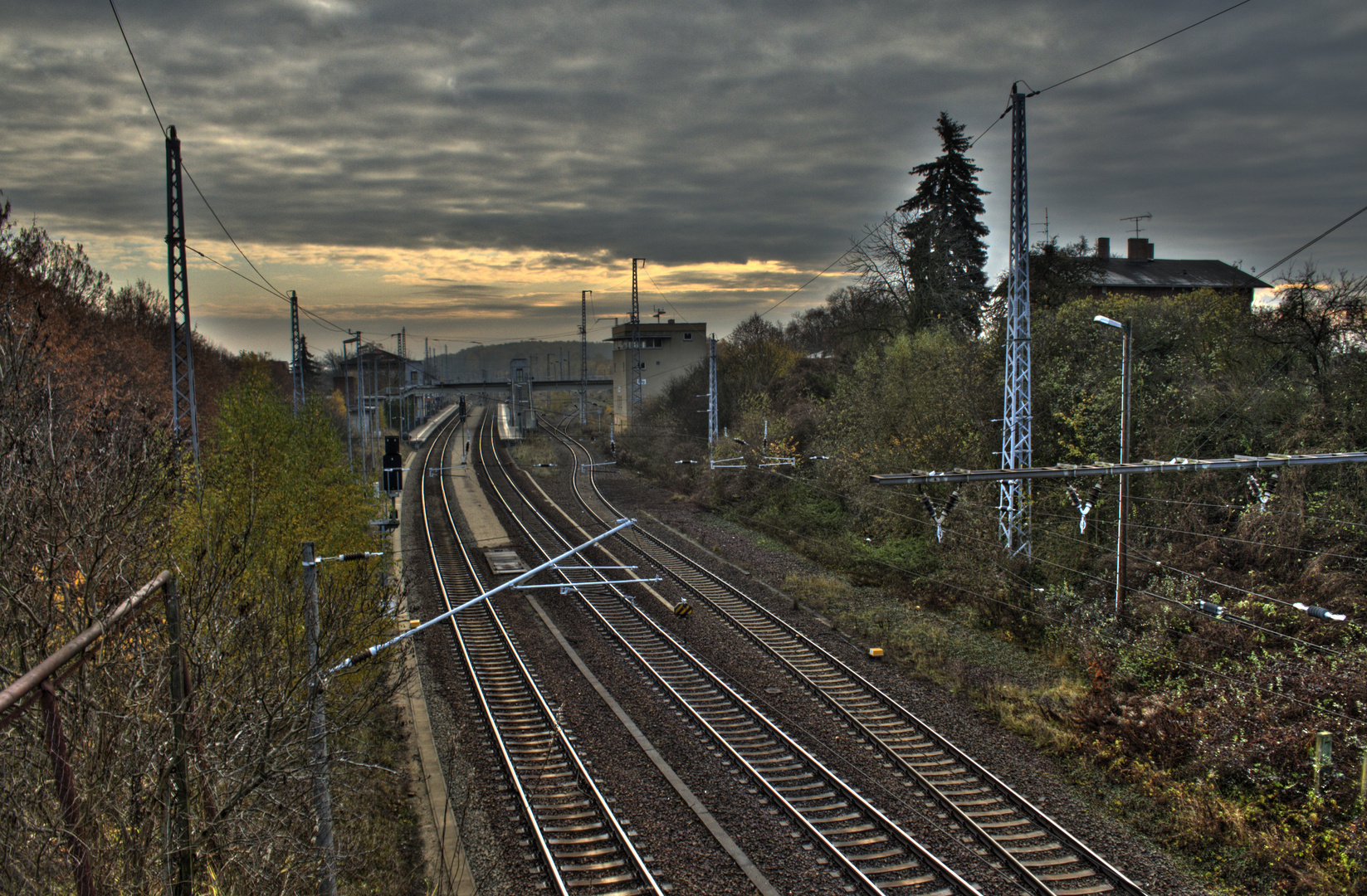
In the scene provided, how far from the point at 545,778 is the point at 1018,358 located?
1228 cm

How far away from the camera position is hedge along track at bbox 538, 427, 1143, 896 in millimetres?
9188

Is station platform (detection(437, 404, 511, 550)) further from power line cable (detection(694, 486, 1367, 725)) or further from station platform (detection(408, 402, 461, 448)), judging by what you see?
power line cable (detection(694, 486, 1367, 725))

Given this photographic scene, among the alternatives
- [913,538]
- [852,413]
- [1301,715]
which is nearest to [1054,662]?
[1301,715]

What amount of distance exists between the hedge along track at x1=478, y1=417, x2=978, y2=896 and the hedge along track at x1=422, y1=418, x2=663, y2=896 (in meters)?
2.13

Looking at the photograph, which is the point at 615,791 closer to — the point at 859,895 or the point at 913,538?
the point at 859,895

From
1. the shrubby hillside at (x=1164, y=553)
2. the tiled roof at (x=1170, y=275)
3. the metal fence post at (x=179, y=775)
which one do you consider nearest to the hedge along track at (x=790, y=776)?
the shrubby hillside at (x=1164, y=553)

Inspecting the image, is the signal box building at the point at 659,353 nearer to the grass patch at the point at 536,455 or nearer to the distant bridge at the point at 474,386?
the distant bridge at the point at 474,386

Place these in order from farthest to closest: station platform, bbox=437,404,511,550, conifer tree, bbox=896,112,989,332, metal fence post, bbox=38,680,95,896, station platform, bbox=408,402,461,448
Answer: station platform, bbox=408,402,461,448 < conifer tree, bbox=896,112,989,332 < station platform, bbox=437,404,511,550 < metal fence post, bbox=38,680,95,896

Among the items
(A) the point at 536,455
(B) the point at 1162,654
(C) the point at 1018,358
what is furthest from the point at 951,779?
(A) the point at 536,455

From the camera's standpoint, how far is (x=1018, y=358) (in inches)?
670

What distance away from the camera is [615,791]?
11125 mm

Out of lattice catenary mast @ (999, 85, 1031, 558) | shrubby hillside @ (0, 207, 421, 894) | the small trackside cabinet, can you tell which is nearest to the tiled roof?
lattice catenary mast @ (999, 85, 1031, 558)

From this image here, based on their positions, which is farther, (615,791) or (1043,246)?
(1043,246)

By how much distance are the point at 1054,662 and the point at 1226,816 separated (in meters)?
5.57
